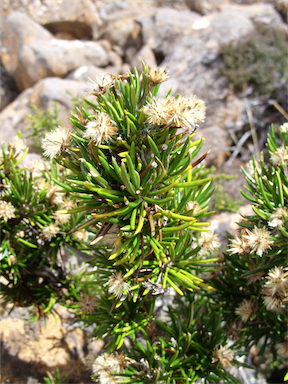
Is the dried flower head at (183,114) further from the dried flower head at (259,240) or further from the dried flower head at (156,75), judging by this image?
the dried flower head at (259,240)

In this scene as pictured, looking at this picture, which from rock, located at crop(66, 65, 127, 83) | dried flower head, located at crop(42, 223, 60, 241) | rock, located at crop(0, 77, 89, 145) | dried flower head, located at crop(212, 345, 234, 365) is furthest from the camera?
rock, located at crop(66, 65, 127, 83)

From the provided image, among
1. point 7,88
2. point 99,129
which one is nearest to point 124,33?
point 7,88

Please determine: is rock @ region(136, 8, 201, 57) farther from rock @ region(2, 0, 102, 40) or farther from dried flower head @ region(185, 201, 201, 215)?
dried flower head @ region(185, 201, 201, 215)

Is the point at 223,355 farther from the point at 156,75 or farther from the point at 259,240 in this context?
the point at 156,75

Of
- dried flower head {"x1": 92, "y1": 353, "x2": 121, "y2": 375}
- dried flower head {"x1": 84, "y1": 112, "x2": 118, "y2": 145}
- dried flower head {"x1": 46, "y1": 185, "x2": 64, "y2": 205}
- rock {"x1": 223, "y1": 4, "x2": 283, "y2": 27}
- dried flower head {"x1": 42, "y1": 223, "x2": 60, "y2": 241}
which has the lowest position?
dried flower head {"x1": 92, "y1": 353, "x2": 121, "y2": 375}

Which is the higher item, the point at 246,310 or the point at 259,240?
the point at 259,240

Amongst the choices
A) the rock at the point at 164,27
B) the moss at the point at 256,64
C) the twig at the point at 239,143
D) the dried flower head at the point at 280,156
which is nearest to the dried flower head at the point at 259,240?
the dried flower head at the point at 280,156

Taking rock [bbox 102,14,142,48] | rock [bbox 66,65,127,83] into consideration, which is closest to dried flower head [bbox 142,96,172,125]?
rock [bbox 66,65,127,83]
